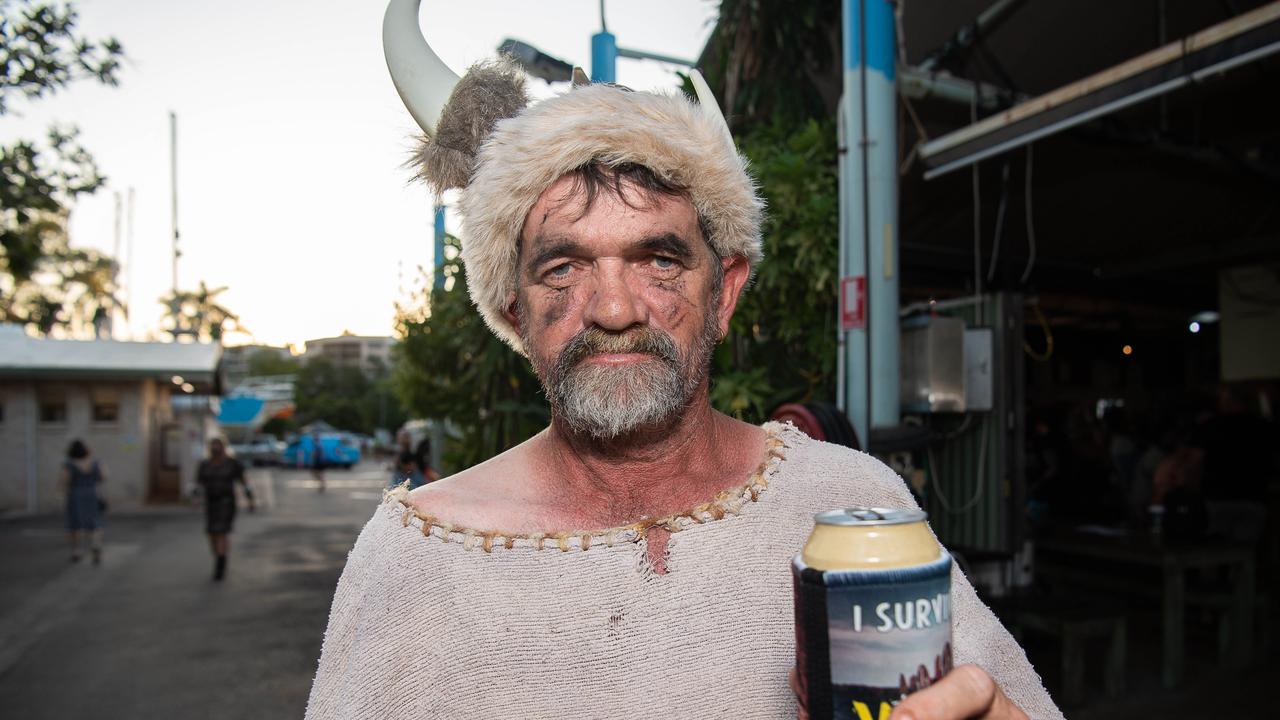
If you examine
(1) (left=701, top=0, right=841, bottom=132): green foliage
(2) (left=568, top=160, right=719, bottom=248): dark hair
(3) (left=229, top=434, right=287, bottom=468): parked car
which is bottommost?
(3) (left=229, top=434, right=287, bottom=468): parked car

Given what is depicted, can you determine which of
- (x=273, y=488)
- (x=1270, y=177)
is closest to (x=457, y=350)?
(x=1270, y=177)

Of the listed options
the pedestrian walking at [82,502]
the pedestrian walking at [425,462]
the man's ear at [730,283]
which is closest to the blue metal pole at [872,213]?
the man's ear at [730,283]

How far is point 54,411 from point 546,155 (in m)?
25.2

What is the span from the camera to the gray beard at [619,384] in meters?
1.55

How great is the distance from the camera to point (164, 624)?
8969mm

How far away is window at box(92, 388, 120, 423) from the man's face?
24.7 m

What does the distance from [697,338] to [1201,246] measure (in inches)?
407

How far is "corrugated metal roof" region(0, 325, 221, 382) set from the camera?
2142cm

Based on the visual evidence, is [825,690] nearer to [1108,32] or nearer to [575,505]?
[575,505]

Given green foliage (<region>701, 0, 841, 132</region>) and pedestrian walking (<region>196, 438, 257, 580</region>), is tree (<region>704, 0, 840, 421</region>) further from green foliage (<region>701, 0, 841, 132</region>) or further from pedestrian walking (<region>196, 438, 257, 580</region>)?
pedestrian walking (<region>196, 438, 257, 580</region>)

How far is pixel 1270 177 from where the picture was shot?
273 inches

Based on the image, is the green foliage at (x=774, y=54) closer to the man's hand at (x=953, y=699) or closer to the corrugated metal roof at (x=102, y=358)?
the man's hand at (x=953, y=699)

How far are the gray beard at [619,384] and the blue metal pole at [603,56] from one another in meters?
3.53

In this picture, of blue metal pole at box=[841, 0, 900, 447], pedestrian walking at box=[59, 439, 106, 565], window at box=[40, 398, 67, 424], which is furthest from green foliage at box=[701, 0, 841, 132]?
window at box=[40, 398, 67, 424]
